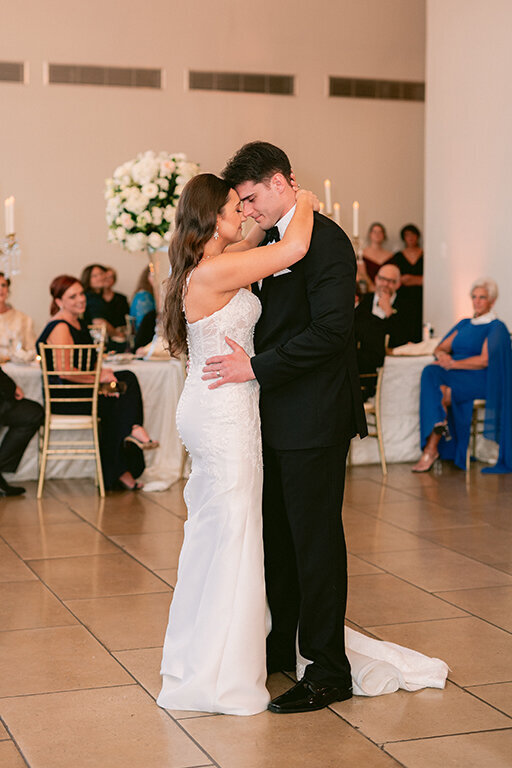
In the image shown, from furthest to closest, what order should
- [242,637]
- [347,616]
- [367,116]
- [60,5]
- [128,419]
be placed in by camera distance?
[367,116]
[60,5]
[128,419]
[347,616]
[242,637]

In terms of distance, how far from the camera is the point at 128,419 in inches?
263

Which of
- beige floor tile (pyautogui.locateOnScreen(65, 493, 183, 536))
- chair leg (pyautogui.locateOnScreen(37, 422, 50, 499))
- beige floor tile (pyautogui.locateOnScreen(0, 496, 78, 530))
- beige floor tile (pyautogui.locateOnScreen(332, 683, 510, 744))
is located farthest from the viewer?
chair leg (pyautogui.locateOnScreen(37, 422, 50, 499))

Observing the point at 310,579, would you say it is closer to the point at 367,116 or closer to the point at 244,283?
the point at 244,283

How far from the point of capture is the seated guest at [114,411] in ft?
21.6

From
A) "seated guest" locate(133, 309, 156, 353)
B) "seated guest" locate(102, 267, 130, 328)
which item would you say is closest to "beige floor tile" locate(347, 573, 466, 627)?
"seated guest" locate(133, 309, 156, 353)

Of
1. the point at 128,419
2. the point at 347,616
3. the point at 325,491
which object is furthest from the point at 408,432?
the point at 325,491

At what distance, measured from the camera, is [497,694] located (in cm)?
316

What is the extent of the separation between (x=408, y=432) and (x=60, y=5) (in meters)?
6.10

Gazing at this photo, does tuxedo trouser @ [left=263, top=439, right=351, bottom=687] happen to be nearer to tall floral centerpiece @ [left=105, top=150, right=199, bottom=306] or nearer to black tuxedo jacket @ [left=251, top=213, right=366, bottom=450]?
black tuxedo jacket @ [left=251, top=213, right=366, bottom=450]

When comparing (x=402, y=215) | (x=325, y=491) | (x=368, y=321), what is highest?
(x=402, y=215)

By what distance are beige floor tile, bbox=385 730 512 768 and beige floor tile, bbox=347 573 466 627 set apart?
1.00 meters

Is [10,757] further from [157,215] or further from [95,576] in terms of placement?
[157,215]

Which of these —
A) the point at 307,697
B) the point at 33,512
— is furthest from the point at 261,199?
the point at 33,512

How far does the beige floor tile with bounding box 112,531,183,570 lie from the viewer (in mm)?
4773
